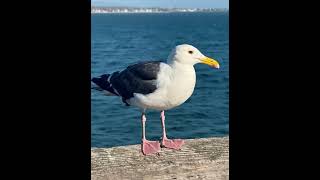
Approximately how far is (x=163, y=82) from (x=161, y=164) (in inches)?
30.0

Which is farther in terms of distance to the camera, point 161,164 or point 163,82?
point 163,82

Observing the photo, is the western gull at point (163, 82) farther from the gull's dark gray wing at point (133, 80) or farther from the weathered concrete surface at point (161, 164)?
the weathered concrete surface at point (161, 164)

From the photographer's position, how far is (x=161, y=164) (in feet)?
10.9

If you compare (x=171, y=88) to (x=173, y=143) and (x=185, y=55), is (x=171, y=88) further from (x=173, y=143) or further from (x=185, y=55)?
(x=173, y=143)

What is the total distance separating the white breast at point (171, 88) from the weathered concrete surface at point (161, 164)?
412mm

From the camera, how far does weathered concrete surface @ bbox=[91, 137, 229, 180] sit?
10.6ft

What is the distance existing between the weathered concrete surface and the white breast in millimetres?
412

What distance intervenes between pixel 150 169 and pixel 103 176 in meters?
0.32

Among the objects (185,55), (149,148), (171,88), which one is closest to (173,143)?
(149,148)

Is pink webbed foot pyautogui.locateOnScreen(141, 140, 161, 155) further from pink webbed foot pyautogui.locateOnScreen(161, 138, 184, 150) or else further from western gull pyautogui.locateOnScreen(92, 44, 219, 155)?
pink webbed foot pyautogui.locateOnScreen(161, 138, 184, 150)

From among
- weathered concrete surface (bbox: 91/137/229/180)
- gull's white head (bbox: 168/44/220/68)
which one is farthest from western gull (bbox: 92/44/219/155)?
weathered concrete surface (bbox: 91/137/229/180)
